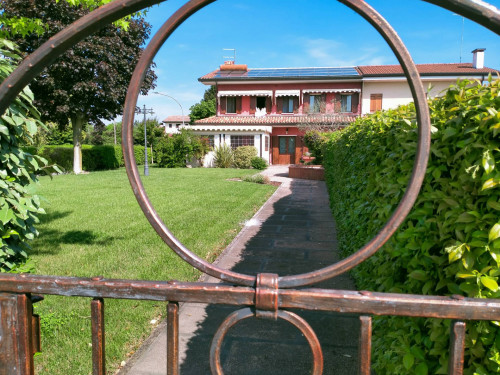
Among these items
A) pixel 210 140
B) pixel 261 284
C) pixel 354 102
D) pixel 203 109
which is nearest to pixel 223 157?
pixel 210 140

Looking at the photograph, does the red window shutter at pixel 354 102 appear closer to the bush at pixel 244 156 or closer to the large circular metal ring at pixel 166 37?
the bush at pixel 244 156

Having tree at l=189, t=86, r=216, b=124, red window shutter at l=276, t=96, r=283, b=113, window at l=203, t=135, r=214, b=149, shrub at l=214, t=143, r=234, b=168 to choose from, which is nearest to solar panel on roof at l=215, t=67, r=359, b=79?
red window shutter at l=276, t=96, r=283, b=113

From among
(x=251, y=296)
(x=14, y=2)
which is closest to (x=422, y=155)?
(x=251, y=296)

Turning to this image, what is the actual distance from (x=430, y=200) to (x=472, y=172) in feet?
1.00

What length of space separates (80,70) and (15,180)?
19.6 metres

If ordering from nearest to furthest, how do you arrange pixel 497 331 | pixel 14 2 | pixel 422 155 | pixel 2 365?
pixel 422 155, pixel 2 365, pixel 497 331, pixel 14 2

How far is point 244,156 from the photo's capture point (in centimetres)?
2480

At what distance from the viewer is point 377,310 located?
2.32 ft

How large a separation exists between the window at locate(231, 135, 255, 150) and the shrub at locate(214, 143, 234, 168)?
1.74 metres

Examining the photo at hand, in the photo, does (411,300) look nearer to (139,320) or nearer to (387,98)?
(139,320)

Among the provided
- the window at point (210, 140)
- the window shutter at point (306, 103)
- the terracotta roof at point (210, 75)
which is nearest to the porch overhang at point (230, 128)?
the window at point (210, 140)

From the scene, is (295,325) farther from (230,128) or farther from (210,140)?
(210,140)

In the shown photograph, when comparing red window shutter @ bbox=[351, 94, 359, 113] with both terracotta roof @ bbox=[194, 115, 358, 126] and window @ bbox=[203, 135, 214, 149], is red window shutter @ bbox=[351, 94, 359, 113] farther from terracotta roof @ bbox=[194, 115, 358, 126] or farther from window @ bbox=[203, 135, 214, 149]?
window @ bbox=[203, 135, 214, 149]

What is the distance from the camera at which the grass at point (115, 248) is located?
9.38 feet
